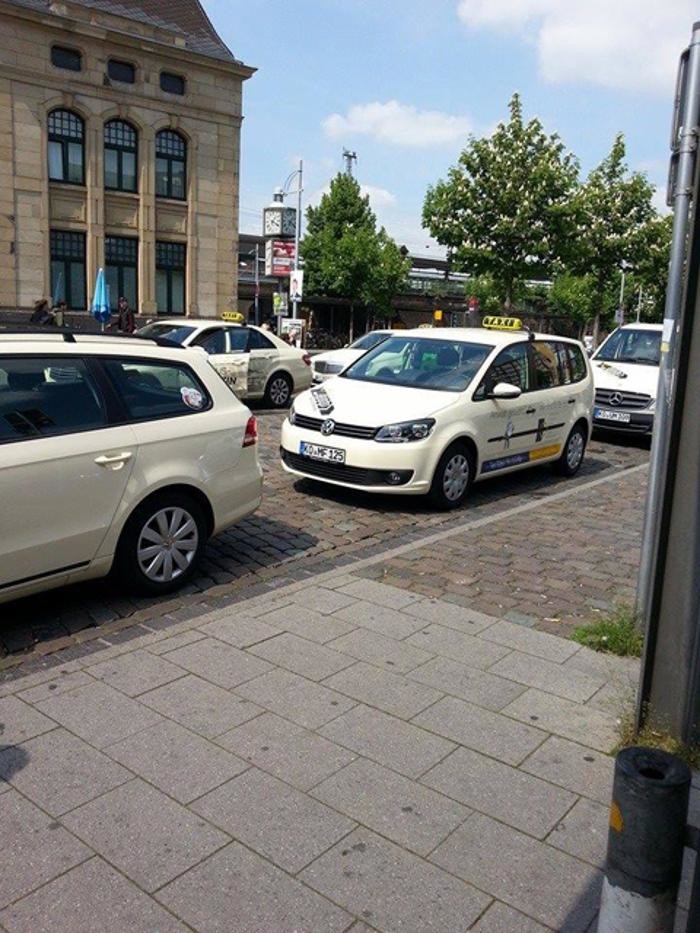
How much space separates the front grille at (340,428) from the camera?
7.92 meters

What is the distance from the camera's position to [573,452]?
1054cm

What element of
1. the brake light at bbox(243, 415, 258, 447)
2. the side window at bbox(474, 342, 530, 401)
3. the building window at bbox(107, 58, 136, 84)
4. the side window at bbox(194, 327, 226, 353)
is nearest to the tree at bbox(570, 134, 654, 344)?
the building window at bbox(107, 58, 136, 84)

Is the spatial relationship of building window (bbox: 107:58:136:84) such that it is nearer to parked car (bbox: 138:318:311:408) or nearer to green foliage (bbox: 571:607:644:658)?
parked car (bbox: 138:318:311:408)

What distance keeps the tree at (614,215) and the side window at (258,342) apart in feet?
64.6

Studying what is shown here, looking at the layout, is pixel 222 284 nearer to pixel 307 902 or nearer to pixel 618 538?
pixel 618 538

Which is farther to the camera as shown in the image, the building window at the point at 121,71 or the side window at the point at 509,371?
the building window at the point at 121,71

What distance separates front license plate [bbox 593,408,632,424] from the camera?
13500 millimetres

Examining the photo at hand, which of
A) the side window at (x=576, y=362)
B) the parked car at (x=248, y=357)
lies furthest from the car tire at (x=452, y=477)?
the parked car at (x=248, y=357)

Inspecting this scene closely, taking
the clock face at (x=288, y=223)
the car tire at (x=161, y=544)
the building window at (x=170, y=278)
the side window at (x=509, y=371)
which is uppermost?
the clock face at (x=288, y=223)

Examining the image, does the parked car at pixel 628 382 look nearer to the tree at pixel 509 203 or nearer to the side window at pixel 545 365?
the side window at pixel 545 365

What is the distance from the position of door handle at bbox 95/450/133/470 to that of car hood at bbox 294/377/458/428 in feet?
10.4

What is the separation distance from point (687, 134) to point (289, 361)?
11206mm

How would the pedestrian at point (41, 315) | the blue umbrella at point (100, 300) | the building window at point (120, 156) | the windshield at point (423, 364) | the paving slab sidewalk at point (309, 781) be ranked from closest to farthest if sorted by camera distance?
the paving slab sidewalk at point (309, 781)
the windshield at point (423, 364)
the pedestrian at point (41, 315)
the blue umbrella at point (100, 300)
the building window at point (120, 156)

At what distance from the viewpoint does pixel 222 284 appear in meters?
36.7
